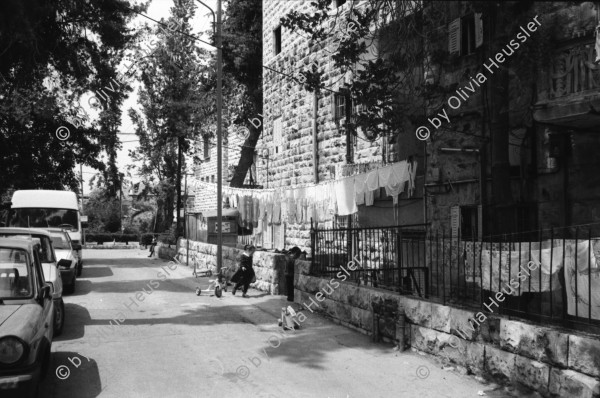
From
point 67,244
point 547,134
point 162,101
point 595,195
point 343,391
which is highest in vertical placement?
point 162,101

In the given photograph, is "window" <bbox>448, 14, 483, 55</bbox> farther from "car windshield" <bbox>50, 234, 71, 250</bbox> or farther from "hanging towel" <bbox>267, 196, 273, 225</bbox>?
"car windshield" <bbox>50, 234, 71, 250</bbox>

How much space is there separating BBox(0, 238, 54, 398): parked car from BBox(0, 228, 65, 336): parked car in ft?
5.46

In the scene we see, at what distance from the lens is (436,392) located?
616cm

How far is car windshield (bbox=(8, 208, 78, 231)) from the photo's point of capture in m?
17.7

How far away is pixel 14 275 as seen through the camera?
6.09m

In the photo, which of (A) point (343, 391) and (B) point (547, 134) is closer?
(A) point (343, 391)

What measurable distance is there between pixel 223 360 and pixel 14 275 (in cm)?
289

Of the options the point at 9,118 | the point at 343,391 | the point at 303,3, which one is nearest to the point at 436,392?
the point at 343,391

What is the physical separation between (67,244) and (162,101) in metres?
15.2

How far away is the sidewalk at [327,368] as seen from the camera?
620 cm

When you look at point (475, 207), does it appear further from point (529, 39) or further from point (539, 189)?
point (529, 39)

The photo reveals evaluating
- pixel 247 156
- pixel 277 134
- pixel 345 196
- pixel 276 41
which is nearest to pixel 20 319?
pixel 345 196

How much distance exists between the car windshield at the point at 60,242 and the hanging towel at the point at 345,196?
309 inches

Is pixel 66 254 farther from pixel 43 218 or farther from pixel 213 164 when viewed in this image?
pixel 213 164
